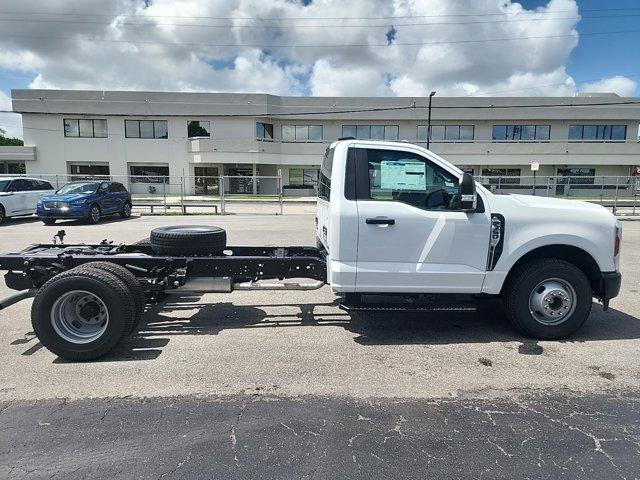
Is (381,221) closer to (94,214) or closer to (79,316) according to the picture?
(79,316)

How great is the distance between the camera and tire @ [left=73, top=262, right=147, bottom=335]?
449 cm

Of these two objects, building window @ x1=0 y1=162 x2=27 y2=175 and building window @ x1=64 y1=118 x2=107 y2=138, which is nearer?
building window @ x1=64 y1=118 x2=107 y2=138

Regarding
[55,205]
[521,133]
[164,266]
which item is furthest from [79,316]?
[521,133]

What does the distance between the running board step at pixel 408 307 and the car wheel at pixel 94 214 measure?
15082mm

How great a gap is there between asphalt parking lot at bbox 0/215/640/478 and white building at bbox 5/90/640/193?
3557 centimetres

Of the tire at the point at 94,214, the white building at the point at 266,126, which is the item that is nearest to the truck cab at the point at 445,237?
the tire at the point at 94,214

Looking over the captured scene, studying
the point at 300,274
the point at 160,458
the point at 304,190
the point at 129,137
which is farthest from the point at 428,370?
the point at 129,137

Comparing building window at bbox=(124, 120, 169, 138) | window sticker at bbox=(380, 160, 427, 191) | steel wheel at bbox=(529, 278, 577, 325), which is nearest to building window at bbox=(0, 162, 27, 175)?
building window at bbox=(124, 120, 169, 138)

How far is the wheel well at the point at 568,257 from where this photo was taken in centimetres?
493

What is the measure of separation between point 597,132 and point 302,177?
92.9 feet

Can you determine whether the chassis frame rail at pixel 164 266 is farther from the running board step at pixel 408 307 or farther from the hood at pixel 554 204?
the hood at pixel 554 204

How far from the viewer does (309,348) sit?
15.5 ft

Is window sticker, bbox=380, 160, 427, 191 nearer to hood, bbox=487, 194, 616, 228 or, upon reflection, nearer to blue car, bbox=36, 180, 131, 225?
hood, bbox=487, 194, 616, 228

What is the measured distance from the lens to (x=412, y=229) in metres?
4.61
